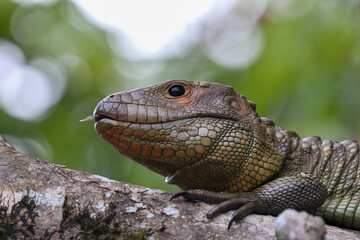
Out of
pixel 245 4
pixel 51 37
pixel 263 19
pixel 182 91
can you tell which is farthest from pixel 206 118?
pixel 51 37

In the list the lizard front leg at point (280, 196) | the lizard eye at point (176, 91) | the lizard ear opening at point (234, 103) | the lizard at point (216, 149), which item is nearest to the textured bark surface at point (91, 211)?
the lizard front leg at point (280, 196)

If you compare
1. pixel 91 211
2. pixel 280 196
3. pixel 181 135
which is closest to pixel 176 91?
pixel 181 135

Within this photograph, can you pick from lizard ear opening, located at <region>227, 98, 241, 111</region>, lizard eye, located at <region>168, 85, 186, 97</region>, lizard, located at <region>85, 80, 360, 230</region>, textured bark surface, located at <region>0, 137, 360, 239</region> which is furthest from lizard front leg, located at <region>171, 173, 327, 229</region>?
lizard eye, located at <region>168, 85, 186, 97</region>

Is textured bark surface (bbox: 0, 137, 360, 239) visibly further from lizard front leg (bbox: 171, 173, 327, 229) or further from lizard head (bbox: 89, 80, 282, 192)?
lizard head (bbox: 89, 80, 282, 192)

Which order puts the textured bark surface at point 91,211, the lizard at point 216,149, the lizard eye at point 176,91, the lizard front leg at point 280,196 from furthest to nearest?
the lizard eye at point 176,91
the lizard at point 216,149
the lizard front leg at point 280,196
the textured bark surface at point 91,211

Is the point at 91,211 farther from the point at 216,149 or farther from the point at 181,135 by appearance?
the point at 216,149

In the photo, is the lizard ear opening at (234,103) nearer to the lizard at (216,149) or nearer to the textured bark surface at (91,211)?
the lizard at (216,149)

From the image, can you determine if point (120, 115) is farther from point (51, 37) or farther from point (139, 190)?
point (51, 37)
